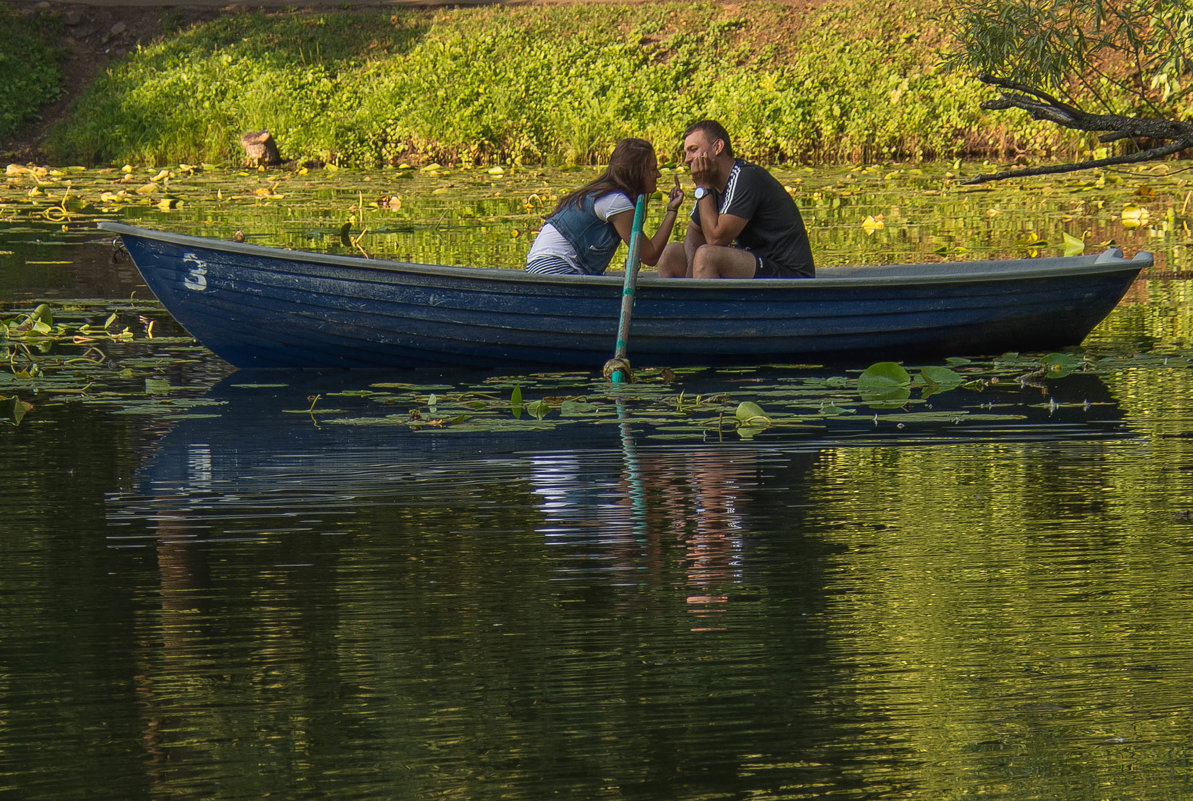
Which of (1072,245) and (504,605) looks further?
(1072,245)

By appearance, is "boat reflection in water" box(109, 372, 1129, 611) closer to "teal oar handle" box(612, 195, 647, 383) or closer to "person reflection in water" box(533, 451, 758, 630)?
"person reflection in water" box(533, 451, 758, 630)

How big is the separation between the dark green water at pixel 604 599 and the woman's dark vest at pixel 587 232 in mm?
1277

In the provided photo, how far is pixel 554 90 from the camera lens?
2366cm

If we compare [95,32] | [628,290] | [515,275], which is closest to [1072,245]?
[628,290]

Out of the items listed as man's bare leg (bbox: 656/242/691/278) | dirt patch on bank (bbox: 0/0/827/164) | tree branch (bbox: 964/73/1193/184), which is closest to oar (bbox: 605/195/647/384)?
man's bare leg (bbox: 656/242/691/278)

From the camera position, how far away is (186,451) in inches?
244

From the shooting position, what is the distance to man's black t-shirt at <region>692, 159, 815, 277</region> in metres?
7.95

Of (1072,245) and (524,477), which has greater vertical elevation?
(1072,245)

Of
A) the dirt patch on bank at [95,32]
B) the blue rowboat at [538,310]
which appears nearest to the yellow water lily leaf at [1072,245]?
the blue rowboat at [538,310]

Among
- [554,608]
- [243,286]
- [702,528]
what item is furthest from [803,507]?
[243,286]

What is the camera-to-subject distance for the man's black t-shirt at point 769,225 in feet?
26.1

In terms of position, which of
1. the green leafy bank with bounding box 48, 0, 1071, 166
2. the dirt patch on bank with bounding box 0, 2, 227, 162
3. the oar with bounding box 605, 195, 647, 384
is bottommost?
the oar with bounding box 605, 195, 647, 384

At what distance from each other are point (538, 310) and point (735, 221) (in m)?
1.04

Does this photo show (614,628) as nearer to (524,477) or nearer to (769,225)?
(524,477)
